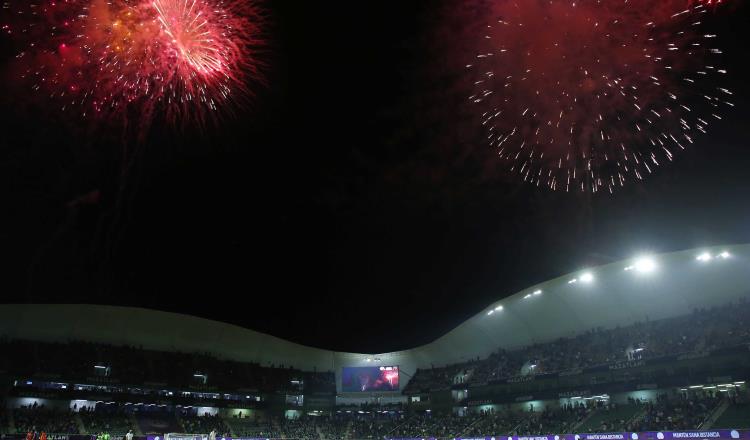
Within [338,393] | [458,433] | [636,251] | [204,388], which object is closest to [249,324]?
[204,388]

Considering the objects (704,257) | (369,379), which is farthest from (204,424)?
(704,257)

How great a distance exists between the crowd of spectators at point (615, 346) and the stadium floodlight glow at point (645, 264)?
15.2 ft

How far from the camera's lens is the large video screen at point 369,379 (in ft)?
193

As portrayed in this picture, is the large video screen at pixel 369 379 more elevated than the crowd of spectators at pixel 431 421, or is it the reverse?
the large video screen at pixel 369 379

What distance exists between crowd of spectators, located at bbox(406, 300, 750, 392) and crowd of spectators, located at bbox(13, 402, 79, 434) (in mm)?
33595

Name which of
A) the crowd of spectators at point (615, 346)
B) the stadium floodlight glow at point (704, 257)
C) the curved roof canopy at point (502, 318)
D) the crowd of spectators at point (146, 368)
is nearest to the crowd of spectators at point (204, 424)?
the crowd of spectators at point (146, 368)

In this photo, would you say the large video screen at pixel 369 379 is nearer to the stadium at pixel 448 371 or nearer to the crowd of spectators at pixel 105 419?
the stadium at pixel 448 371

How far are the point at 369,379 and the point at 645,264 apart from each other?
32158 mm

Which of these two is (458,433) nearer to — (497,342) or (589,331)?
(497,342)

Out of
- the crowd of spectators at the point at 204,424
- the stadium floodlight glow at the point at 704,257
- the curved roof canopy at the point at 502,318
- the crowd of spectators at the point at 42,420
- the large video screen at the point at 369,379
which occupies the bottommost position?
the crowd of spectators at the point at 204,424

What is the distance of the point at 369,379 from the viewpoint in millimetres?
59438

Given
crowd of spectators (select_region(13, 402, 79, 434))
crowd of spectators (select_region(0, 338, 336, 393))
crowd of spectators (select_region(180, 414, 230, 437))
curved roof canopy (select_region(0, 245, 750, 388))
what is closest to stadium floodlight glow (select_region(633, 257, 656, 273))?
curved roof canopy (select_region(0, 245, 750, 388))

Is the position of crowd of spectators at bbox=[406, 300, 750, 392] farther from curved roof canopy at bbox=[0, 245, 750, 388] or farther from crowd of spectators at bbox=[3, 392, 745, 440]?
crowd of spectators at bbox=[3, 392, 745, 440]

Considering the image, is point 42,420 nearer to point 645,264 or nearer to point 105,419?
point 105,419
